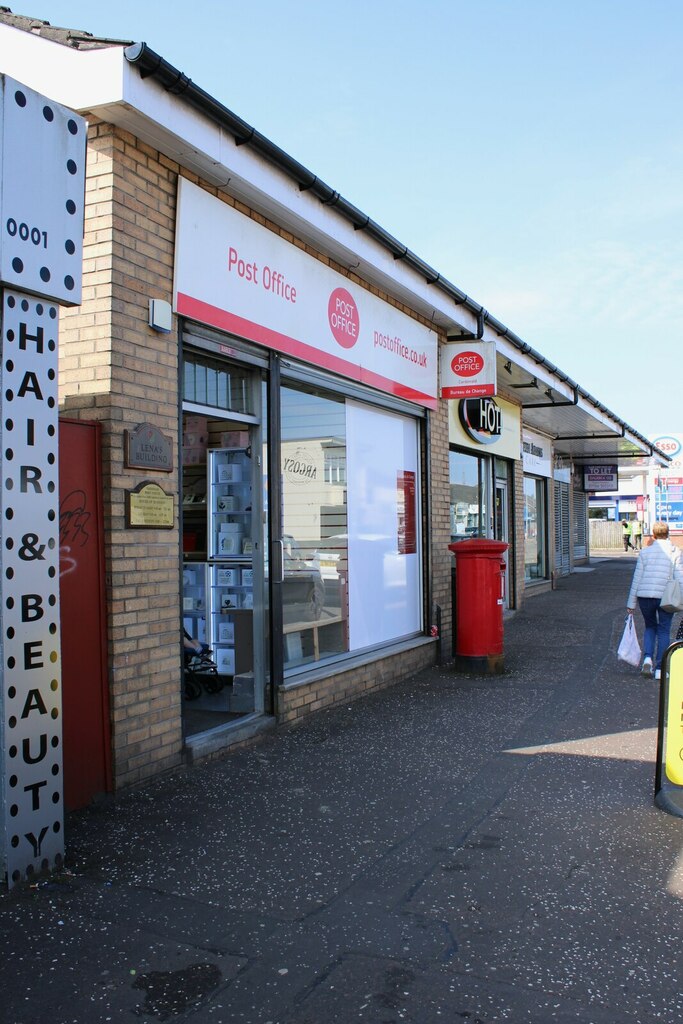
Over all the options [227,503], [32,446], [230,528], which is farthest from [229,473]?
[32,446]

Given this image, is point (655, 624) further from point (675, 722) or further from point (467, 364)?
point (675, 722)

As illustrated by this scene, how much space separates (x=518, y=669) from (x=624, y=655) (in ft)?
4.18

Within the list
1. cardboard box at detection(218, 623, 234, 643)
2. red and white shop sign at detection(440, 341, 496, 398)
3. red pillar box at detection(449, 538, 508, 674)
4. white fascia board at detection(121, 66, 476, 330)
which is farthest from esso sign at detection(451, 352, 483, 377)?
cardboard box at detection(218, 623, 234, 643)

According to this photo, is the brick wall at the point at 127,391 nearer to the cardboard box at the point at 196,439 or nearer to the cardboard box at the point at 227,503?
the cardboard box at the point at 227,503

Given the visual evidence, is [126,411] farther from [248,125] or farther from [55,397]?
[248,125]

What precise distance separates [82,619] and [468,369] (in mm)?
6670

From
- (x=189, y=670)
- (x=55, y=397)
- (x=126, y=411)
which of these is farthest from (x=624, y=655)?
(x=55, y=397)

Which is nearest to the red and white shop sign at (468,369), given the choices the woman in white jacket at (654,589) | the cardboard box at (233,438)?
the woman in white jacket at (654,589)

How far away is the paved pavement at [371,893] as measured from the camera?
9.63 feet

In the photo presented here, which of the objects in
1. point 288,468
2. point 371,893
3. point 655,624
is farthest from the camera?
point 655,624

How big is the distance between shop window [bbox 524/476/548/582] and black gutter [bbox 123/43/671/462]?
8.61 m

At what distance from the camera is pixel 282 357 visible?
681 centimetres

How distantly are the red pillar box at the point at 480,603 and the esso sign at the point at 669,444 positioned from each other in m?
22.0

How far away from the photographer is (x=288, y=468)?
7.21m
